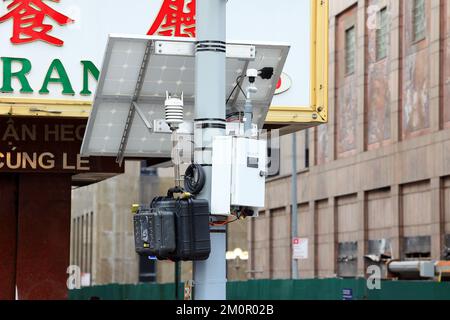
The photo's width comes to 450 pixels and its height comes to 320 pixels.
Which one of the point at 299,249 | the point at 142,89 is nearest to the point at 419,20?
the point at 299,249

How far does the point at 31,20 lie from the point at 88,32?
0.80 m

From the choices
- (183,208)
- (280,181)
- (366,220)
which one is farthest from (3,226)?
(280,181)

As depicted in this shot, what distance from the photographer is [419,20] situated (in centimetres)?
5128

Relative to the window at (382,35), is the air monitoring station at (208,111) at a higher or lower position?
lower

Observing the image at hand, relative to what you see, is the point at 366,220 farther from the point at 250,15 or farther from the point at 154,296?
the point at 250,15

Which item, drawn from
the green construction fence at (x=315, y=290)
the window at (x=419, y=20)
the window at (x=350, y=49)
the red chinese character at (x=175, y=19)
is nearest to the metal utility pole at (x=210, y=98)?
the red chinese character at (x=175, y=19)

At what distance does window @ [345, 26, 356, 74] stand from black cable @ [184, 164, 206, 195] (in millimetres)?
48387

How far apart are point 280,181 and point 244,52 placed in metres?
57.9

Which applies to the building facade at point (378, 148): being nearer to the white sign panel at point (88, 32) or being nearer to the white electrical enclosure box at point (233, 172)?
the white sign panel at point (88, 32)

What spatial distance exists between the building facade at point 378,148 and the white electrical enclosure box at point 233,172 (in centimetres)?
3771

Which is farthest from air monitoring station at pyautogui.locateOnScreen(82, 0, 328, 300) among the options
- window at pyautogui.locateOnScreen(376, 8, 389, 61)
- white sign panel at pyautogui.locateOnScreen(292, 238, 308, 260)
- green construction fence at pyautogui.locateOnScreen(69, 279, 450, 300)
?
window at pyautogui.locateOnScreen(376, 8, 389, 61)

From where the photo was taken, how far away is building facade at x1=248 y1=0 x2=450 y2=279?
48969 mm

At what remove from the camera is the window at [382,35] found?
54719 millimetres

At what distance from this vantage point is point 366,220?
56500mm
